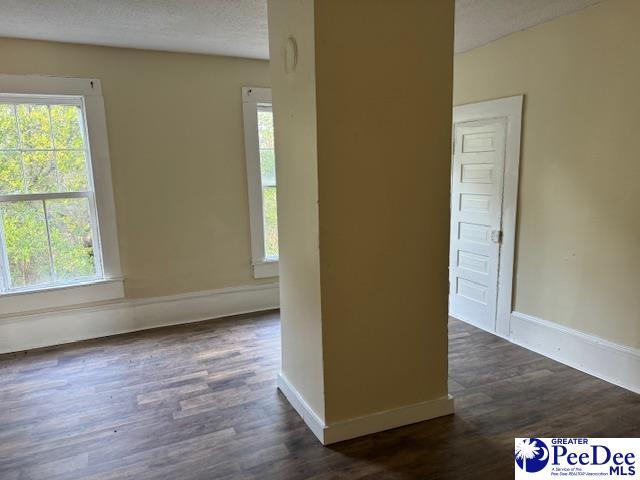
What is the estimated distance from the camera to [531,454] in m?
2.15

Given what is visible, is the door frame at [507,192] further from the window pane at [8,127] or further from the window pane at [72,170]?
the window pane at [8,127]

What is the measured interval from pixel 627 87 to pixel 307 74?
2.02m

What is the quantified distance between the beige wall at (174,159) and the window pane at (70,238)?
28 centimetres

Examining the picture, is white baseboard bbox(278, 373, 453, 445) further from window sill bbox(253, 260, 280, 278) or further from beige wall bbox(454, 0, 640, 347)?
window sill bbox(253, 260, 280, 278)

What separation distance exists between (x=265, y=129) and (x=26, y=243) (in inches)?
90.8

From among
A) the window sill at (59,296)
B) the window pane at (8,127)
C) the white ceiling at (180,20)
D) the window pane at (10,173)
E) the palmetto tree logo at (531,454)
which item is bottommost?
the palmetto tree logo at (531,454)

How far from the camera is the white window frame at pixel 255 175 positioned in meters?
4.21

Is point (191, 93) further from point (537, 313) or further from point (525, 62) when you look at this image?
point (537, 313)

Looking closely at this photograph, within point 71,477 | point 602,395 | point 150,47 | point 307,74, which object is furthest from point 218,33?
point 602,395

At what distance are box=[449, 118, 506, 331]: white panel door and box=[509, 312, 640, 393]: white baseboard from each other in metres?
0.33

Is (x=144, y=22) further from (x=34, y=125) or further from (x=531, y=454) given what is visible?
(x=531, y=454)

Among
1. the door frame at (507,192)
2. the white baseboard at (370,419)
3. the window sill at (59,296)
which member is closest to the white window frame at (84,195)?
the window sill at (59,296)

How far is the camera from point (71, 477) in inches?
82.3
